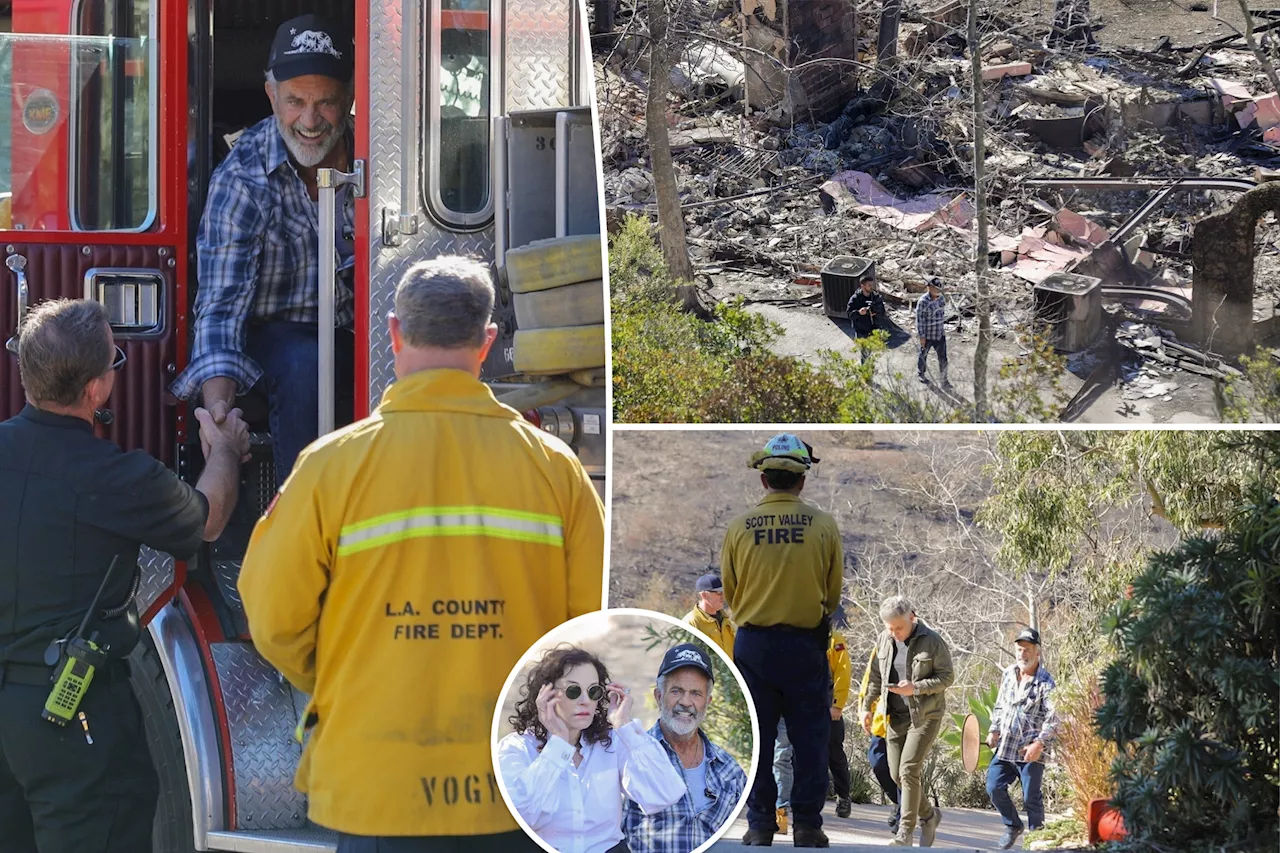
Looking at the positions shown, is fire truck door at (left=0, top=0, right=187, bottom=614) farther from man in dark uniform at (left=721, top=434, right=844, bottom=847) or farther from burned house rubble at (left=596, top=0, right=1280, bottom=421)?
burned house rubble at (left=596, top=0, right=1280, bottom=421)

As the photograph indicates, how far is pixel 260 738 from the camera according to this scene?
3.18 meters

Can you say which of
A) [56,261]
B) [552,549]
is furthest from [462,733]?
[56,261]

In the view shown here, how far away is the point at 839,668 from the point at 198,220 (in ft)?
8.94

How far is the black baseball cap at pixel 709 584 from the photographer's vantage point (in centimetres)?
381

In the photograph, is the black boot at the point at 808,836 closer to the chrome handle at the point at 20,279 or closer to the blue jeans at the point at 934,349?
the blue jeans at the point at 934,349

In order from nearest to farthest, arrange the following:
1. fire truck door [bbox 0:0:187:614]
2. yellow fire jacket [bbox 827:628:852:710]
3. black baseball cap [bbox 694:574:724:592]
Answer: fire truck door [bbox 0:0:187:614] → black baseball cap [bbox 694:574:724:592] → yellow fire jacket [bbox 827:628:852:710]

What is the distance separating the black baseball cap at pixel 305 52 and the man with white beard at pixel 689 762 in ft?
6.13

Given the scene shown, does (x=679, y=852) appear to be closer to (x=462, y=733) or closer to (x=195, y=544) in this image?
(x=462, y=733)

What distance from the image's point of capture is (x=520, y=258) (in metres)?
3.06

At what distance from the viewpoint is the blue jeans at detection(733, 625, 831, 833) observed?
3531mm

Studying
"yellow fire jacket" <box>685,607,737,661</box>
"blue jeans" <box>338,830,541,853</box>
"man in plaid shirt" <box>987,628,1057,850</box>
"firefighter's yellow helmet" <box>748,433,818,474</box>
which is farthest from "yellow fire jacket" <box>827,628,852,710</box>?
"blue jeans" <box>338,830,541,853</box>

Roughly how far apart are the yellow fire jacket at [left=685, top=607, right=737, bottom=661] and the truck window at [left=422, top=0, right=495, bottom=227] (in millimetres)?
1351

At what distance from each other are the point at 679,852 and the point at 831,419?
212cm

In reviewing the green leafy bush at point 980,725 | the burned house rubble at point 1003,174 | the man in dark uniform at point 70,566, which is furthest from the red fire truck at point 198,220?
the green leafy bush at point 980,725
